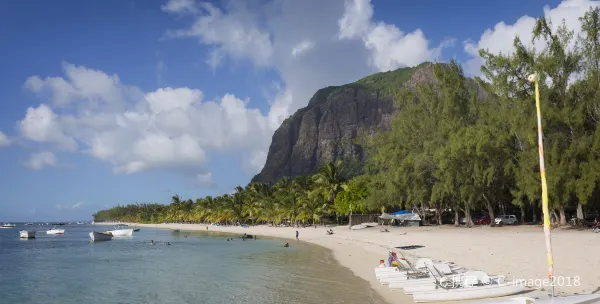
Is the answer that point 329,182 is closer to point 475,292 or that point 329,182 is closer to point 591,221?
point 591,221

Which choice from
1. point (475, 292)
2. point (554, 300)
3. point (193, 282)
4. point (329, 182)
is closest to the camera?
point (554, 300)

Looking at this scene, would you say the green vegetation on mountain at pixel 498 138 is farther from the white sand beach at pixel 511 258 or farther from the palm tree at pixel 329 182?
the white sand beach at pixel 511 258

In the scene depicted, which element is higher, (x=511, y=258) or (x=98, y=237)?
(x=511, y=258)

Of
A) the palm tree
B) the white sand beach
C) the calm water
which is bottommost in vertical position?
the calm water

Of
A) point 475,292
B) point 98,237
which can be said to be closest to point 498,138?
point 475,292

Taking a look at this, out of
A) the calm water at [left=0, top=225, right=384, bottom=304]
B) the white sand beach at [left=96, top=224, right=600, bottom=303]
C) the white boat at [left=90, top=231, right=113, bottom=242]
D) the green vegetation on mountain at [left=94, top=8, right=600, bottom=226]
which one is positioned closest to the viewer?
the white sand beach at [left=96, top=224, right=600, bottom=303]

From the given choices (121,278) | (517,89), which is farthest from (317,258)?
(517,89)

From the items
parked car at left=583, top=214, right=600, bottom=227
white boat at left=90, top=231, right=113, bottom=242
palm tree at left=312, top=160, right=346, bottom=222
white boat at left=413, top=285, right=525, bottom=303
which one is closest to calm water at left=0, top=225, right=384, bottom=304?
white boat at left=413, top=285, right=525, bottom=303

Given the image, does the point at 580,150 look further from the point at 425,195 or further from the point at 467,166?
the point at 425,195

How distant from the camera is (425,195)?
166ft

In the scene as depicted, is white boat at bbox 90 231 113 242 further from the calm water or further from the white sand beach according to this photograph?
the white sand beach

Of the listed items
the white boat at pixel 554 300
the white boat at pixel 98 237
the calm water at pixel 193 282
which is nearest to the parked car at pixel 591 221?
the calm water at pixel 193 282

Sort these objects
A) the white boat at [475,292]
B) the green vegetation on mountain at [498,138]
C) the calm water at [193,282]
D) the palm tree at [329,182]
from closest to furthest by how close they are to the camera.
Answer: the white boat at [475,292] < the calm water at [193,282] < the green vegetation on mountain at [498,138] < the palm tree at [329,182]

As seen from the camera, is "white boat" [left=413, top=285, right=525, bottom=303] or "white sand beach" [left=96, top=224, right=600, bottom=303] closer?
"white boat" [left=413, top=285, right=525, bottom=303]
